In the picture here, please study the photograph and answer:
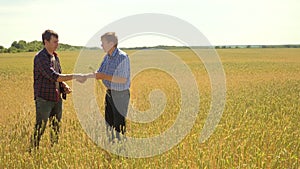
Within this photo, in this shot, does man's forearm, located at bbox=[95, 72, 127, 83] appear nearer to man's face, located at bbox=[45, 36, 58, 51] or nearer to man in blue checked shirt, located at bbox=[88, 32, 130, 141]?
man in blue checked shirt, located at bbox=[88, 32, 130, 141]

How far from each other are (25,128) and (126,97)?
2080 mm

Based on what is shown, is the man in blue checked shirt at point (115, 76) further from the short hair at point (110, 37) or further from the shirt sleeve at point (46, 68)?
the shirt sleeve at point (46, 68)

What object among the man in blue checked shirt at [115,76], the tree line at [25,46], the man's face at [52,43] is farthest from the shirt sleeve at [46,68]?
the tree line at [25,46]

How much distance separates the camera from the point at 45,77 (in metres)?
4.85

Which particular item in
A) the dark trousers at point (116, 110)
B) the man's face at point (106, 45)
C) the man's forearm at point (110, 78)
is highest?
the man's face at point (106, 45)

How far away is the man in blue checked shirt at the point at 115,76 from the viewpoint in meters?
4.76

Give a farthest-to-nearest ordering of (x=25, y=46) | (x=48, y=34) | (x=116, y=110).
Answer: (x=25, y=46) → (x=116, y=110) → (x=48, y=34)

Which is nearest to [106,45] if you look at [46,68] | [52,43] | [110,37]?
[110,37]

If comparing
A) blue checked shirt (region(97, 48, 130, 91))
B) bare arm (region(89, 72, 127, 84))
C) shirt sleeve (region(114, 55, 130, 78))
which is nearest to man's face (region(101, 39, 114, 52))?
blue checked shirt (region(97, 48, 130, 91))

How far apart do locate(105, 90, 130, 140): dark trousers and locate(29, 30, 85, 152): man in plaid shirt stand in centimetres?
51

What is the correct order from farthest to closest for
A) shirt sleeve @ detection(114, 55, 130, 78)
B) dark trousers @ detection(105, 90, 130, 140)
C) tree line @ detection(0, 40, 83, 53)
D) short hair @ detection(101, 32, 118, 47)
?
1. tree line @ detection(0, 40, 83, 53)
2. dark trousers @ detection(105, 90, 130, 140)
3. shirt sleeve @ detection(114, 55, 130, 78)
4. short hair @ detection(101, 32, 118, 47)

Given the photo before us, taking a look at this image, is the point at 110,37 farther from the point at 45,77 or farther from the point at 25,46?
the point at 25,46

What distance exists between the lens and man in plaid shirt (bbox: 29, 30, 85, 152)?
15.5 feet

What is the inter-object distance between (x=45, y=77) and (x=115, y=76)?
0.98 m
